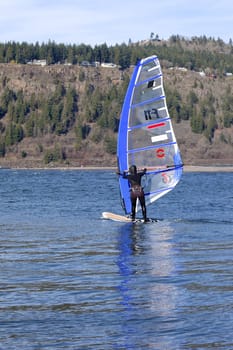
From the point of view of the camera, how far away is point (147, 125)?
29.2 meters

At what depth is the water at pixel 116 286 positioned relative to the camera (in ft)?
39.2

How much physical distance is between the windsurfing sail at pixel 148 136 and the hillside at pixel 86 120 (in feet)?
399

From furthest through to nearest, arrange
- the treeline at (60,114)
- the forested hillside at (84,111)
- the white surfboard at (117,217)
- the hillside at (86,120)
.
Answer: the treeline at (60,114), the forested hillside at (84,111), the hillside at (86,120), the white surfboard at (117,217)

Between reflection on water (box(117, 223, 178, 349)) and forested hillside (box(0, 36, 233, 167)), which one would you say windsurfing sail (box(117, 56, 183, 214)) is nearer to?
reflection on water (box(117, 223, 178, 349))

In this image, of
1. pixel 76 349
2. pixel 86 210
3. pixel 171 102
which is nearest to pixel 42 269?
pixel 76 349

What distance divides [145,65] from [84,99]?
147 metres

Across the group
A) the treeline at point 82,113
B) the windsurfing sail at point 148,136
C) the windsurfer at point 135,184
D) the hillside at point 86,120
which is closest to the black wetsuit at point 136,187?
the windsurfer at point 135,184

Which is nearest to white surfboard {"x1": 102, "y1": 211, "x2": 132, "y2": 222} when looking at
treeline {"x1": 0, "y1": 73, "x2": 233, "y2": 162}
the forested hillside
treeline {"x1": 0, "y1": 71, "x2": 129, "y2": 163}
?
the forested hillside

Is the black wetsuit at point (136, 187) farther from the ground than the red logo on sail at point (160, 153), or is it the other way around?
the red logo on sail at point (160, 153)

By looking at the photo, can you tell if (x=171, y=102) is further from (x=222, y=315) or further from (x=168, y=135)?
(x=222, y=315)

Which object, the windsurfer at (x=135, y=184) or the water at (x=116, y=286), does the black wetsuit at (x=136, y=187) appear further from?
the water at (x=116, y=286)

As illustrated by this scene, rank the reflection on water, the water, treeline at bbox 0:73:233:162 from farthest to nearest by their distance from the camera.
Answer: treeline at bbox 0:73:233:162
the reflection on water
the water

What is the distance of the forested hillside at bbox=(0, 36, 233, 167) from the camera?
158m

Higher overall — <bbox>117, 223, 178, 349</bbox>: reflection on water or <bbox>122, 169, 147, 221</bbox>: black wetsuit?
<bbox>122, 169, 147, 221</bbox>: black wetsuit
